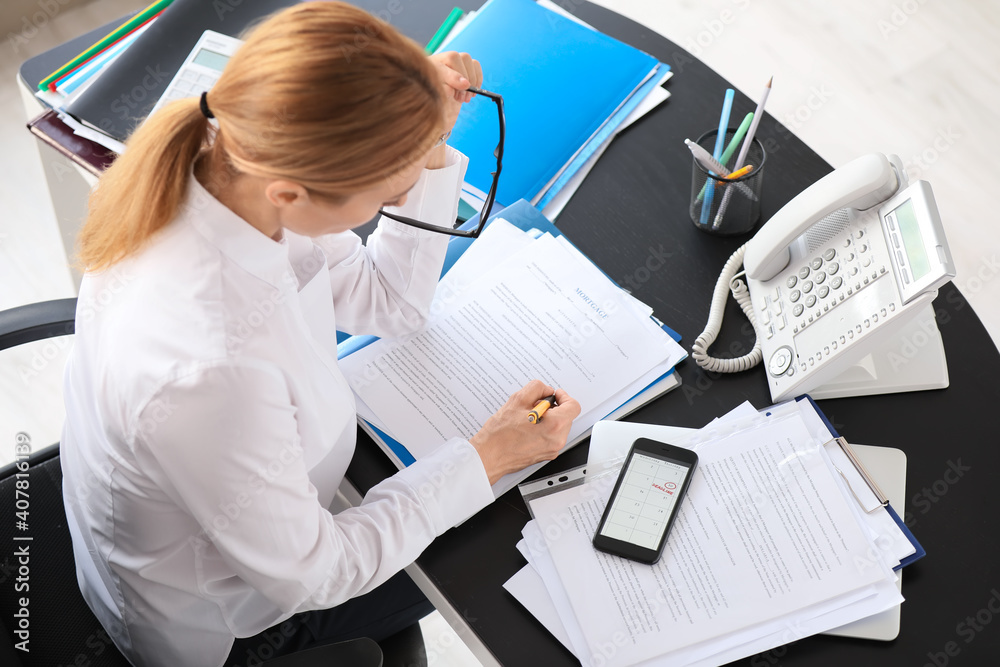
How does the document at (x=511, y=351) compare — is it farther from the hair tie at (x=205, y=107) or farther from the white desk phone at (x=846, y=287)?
the hair tie at (x=205, y=107)

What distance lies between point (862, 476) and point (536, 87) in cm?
79

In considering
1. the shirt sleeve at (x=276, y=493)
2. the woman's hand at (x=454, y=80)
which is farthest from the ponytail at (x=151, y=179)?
the woman's hand at (x=454, y=80)

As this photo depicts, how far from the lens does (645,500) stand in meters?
0.96

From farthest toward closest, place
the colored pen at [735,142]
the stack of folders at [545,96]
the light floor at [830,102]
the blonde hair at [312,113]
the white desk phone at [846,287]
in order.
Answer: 1. the light floor at [830,102]
2. the stack of folders at [545,96]
3. the colored pen at [735,142]
4. the white desk phone at [846,287]
5. the blonde hair at [312,113]

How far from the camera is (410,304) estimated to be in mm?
1114

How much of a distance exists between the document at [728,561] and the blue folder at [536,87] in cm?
54

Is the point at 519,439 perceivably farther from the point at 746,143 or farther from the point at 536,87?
the point at 536,87

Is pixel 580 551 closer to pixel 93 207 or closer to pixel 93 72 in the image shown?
pixel 93 207

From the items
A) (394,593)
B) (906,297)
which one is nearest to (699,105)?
(906,297)

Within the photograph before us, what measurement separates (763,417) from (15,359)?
2.00 metres

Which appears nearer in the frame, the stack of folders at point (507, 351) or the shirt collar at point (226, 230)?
the shirt collar at point (226, 230)

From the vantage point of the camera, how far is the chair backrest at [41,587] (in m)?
0.96

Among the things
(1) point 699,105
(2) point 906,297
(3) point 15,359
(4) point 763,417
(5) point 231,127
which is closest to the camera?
(5) point 231,127

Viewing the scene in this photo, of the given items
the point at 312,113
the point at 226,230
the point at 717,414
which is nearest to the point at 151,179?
the point at 226,230
